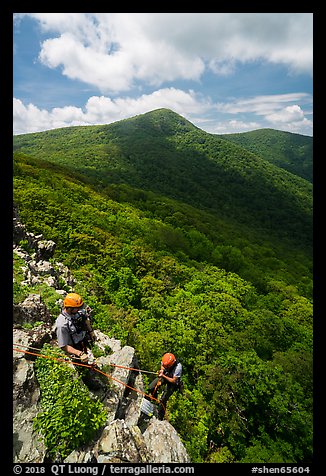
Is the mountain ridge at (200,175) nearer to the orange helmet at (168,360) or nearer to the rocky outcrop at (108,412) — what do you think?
the rocky outcrop at (108,412)

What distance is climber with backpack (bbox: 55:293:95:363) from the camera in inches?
270

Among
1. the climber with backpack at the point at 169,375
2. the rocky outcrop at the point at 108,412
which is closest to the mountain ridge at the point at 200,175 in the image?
the rocky outcrop at the point at 108,412

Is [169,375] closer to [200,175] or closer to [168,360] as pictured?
[168,360]

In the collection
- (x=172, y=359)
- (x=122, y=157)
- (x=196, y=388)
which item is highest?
(x=122, y=157)

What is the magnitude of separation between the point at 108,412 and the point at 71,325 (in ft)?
9.00

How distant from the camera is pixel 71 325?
23.1 ft

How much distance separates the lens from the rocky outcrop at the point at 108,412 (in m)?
5.95

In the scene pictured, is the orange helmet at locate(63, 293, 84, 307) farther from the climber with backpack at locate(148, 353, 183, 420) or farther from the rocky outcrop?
the climber with backpack at locate(148, 353, 183, 420)

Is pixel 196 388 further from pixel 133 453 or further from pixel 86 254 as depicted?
pixel 86 254

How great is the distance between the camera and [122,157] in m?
145

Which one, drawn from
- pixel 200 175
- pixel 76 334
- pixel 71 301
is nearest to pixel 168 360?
pixel 76 334

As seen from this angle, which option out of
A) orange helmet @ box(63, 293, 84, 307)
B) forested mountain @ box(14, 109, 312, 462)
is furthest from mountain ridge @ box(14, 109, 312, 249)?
orange helmet @ box(63, 293, 84, 307)
